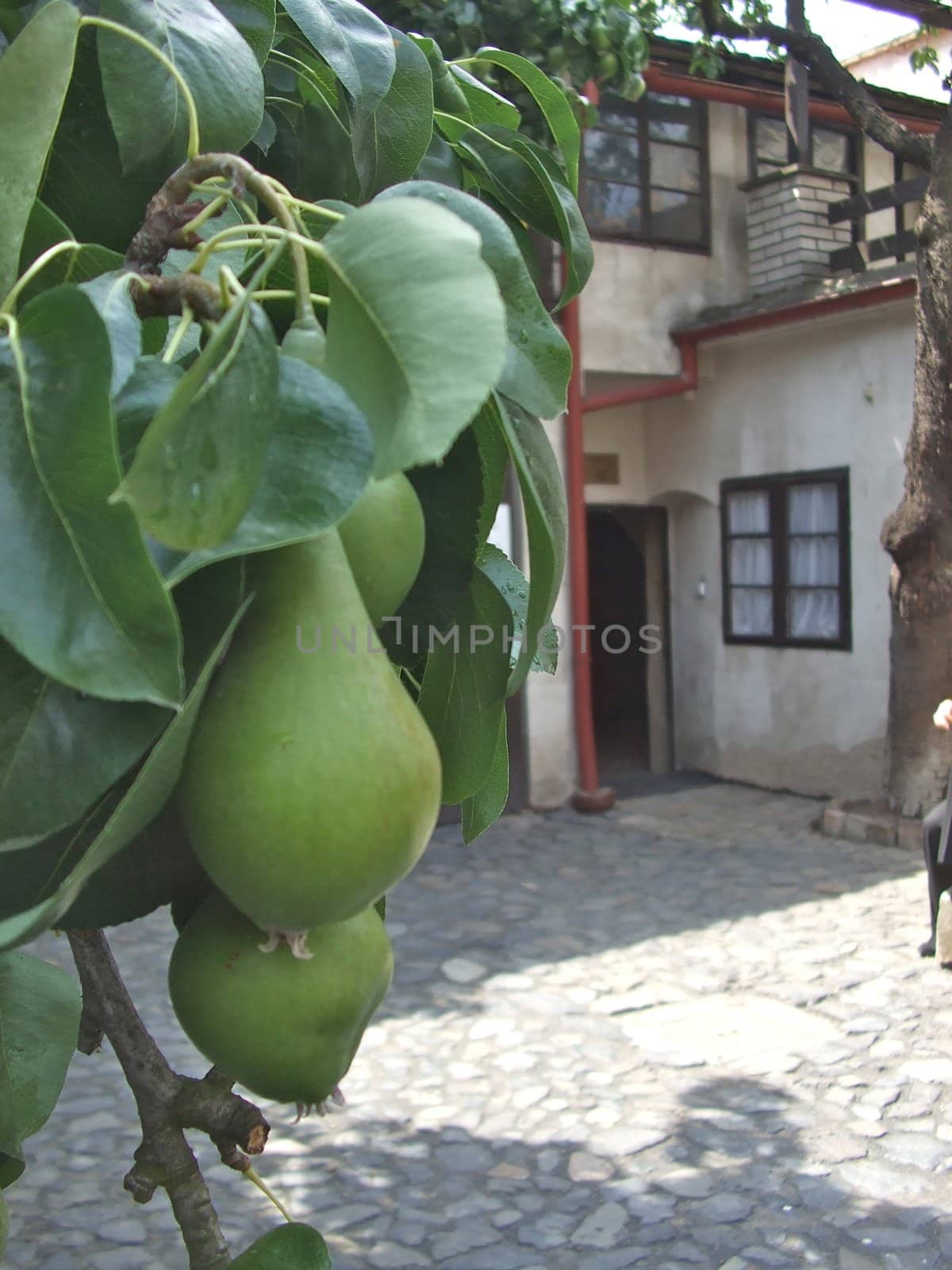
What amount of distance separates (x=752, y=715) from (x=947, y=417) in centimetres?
296

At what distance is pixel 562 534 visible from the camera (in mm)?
680

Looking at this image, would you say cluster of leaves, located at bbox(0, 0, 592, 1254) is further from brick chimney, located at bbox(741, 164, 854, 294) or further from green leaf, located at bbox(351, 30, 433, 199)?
brick chimney, located at bbox(741, 164, 854, 294)

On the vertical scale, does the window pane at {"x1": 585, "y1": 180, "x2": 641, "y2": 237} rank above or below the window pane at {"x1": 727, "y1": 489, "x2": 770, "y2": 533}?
above

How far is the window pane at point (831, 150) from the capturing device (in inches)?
381

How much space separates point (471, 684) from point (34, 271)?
1.01 feet

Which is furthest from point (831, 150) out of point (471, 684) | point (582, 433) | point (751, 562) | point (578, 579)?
point (471, 684)

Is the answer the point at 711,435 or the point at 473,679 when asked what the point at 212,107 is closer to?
the point at 473,679

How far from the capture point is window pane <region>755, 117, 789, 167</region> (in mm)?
9510

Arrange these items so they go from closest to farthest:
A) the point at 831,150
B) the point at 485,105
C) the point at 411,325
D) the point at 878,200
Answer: the point at 411,325 → the point at 485,105 → the point at 878,200 → the point at 831,150

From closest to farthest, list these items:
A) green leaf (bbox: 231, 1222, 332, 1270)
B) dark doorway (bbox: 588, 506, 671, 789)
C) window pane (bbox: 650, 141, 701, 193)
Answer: green leaf (bbox: 231, 1222, 332, 1270)
window pane (bbox: 650, 141, 701, 193)
dark doorway (bbox: 588, 506, 671, 789)

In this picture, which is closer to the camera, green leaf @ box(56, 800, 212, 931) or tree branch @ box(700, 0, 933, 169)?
green leaf @ box(56, 800, 212, 931)

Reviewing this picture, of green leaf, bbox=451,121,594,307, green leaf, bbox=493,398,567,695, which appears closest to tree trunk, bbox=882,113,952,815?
green leaf, bbox=451,121,594,307

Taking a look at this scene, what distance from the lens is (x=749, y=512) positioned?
9.17 metres

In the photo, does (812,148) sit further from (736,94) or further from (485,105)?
(485,105)
